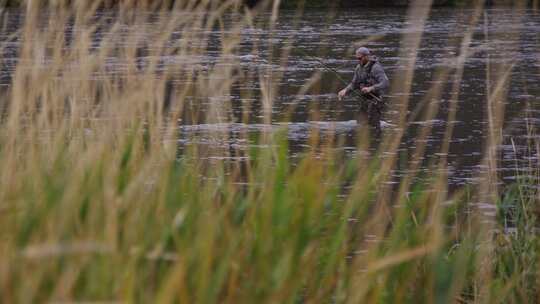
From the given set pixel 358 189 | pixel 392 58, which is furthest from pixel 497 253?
pixel 392 58

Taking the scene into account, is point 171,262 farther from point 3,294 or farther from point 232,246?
point 3,294

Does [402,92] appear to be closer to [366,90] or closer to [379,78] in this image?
[379,78]

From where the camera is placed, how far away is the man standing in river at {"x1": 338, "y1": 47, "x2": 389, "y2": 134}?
55.1 feet

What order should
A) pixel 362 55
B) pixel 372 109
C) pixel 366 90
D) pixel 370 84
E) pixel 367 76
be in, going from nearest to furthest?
1. pixel 362 55
2. pixel 366 90
3. pixel 367 76
4. pixel 370 84
5. pixel 372 109

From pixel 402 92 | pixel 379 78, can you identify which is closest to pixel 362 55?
pixel 379 78

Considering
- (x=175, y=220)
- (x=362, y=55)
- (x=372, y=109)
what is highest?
(x=175, y=220)

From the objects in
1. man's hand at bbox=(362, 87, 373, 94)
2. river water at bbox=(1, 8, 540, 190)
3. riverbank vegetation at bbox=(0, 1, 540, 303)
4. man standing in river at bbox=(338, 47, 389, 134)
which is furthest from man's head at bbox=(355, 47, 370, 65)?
riverbank vegetation at bbox=(0, 1, 540, 303)

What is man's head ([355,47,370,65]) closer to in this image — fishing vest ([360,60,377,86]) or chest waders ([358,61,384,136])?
fishing vest ([360,60,377,86])

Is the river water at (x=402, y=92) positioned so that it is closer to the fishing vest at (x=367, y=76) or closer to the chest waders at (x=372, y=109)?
the chest waders at (x=372, y=109)

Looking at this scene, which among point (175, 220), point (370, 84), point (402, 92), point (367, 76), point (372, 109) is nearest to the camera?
point (175, 220)

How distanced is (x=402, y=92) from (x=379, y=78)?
23.6 feet

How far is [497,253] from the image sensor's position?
20.2ft

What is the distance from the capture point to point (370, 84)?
56.9 ft

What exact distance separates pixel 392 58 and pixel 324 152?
22.8 m
